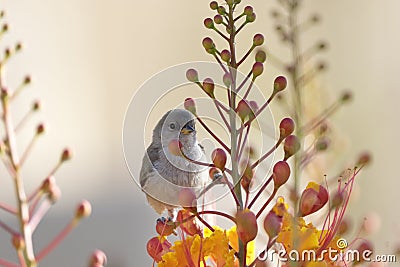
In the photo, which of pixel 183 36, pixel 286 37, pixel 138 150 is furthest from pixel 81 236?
pixel 138 150

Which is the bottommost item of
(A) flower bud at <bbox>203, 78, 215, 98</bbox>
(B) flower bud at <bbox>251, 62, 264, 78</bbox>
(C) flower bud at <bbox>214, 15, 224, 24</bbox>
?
(A) flower bud at <bbox>203, 78, 215, 98</bbox>

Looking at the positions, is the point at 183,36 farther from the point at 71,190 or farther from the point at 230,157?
the point at 230,157

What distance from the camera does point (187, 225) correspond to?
2.32ft

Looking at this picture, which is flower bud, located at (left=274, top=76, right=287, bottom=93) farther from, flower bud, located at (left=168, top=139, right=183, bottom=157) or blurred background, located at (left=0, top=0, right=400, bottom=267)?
blurred background, located at (left=0, top=0, right=400, bottom=267)

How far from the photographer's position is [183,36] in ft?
8.82

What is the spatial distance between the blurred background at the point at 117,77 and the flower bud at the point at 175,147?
5.42ft

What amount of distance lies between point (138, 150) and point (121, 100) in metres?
2.06

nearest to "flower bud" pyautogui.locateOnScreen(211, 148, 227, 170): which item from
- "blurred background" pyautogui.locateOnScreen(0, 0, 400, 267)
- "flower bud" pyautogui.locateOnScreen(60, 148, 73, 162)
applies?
"flower bud" pyautogui.locateOnScreen(60, 148, 73, 162)

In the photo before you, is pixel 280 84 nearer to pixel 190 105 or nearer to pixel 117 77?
pixel 190 105

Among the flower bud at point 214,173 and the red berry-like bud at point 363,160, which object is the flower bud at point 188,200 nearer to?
the flower bud at point 214,173

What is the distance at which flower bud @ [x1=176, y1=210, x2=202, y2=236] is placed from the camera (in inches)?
27.2

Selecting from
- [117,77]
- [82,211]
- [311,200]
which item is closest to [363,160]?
[311,200]

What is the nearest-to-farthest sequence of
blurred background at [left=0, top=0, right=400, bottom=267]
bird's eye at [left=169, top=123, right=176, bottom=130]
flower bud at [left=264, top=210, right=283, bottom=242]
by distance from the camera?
1. flower bud at [left=264, top=210, right=283, bottom=242]
2. bird's eye at [left=169, top=123, right=176, bottom=130]
3. blurred background at [left=0, top=0, right=400, bottom=267]

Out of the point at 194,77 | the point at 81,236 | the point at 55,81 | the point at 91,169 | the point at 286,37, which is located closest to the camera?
the point at 194,77
